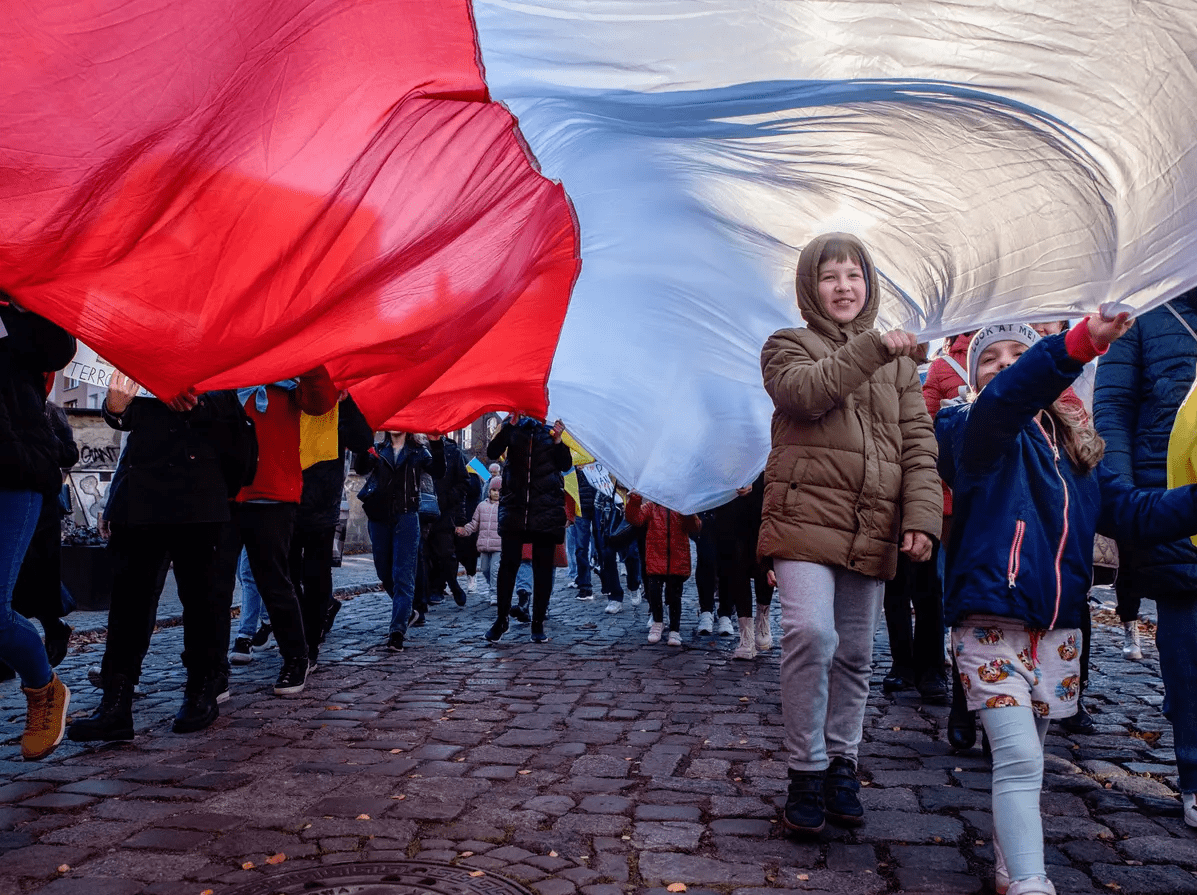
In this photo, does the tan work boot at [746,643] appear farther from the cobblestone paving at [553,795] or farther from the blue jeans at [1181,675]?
the blue jeans at [1181,675]

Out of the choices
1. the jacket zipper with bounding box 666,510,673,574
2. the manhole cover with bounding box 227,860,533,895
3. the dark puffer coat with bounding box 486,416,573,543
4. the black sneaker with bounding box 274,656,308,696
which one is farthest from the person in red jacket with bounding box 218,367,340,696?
the jacket zipper with bounding box 666,510,673,574

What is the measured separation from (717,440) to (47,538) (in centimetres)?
383

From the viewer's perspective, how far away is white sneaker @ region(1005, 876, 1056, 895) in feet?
9.24

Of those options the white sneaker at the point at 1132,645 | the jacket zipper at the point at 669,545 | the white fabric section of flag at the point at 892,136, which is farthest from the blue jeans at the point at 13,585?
the white sneaker at the point at 1132,645

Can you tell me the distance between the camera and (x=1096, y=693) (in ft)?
20.2

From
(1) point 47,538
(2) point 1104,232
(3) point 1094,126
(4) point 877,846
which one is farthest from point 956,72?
(1) point 47,538

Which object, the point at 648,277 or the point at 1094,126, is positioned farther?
the point at 648,277

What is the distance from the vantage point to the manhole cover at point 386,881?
119 inches

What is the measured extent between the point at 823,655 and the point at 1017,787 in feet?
2.59

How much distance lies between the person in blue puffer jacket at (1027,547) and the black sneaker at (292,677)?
419 cm

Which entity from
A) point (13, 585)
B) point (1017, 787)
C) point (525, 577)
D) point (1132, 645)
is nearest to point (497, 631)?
point (525, 577)

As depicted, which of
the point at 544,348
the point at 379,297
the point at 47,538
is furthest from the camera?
the point at 47,538

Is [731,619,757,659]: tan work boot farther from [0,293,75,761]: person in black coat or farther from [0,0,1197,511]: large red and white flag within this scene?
[0,293,75,761]: person in black coat

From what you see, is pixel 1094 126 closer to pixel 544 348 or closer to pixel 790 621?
pixel 790 621
